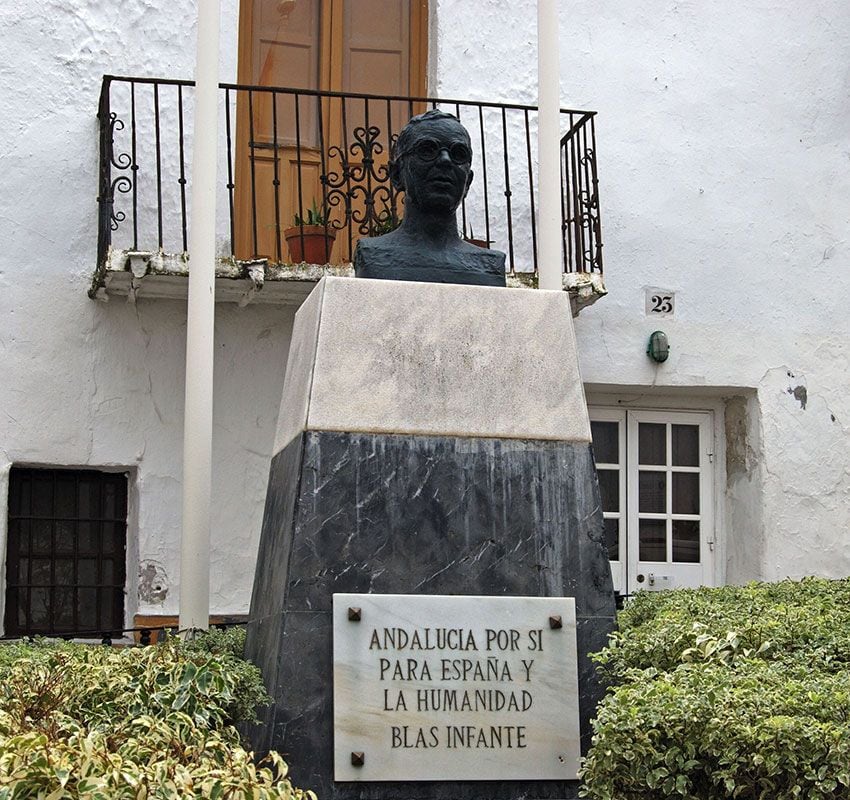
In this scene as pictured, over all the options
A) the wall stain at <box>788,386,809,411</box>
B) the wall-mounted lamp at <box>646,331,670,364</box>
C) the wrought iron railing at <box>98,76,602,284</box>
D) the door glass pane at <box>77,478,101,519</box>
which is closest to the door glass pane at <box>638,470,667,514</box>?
the wall-mounted lamp at <box>646,331,670,364</box>

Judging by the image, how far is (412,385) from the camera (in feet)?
19.7

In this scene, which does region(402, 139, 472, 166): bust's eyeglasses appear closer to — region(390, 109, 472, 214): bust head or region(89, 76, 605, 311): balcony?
region(390, 109, 472, 214): bust head

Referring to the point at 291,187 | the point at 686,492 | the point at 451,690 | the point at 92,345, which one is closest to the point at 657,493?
the point at 686,492

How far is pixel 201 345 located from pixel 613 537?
366cm

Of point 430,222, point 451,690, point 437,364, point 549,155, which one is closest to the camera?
point 451,690

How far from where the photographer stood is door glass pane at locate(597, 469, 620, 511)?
35.7 feet

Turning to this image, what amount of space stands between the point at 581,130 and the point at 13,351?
13.0 ft

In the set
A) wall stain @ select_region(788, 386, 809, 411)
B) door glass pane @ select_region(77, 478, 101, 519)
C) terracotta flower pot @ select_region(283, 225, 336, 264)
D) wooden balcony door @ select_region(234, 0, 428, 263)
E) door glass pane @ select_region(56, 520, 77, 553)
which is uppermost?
wooden balcony door @ select_region(234, 0, 428, 263)

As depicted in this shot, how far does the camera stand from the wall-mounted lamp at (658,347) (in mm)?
10570

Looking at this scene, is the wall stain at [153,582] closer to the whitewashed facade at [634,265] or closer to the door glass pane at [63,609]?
the whitewashed facade at [634,265]

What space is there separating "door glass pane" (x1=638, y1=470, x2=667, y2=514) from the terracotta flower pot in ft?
8.97

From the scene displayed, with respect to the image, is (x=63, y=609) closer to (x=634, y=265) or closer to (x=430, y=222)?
(x=634, y=265)

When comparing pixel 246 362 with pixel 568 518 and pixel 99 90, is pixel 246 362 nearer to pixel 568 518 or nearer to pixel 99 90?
pixel 99 90

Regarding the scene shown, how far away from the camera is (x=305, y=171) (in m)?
10.9
